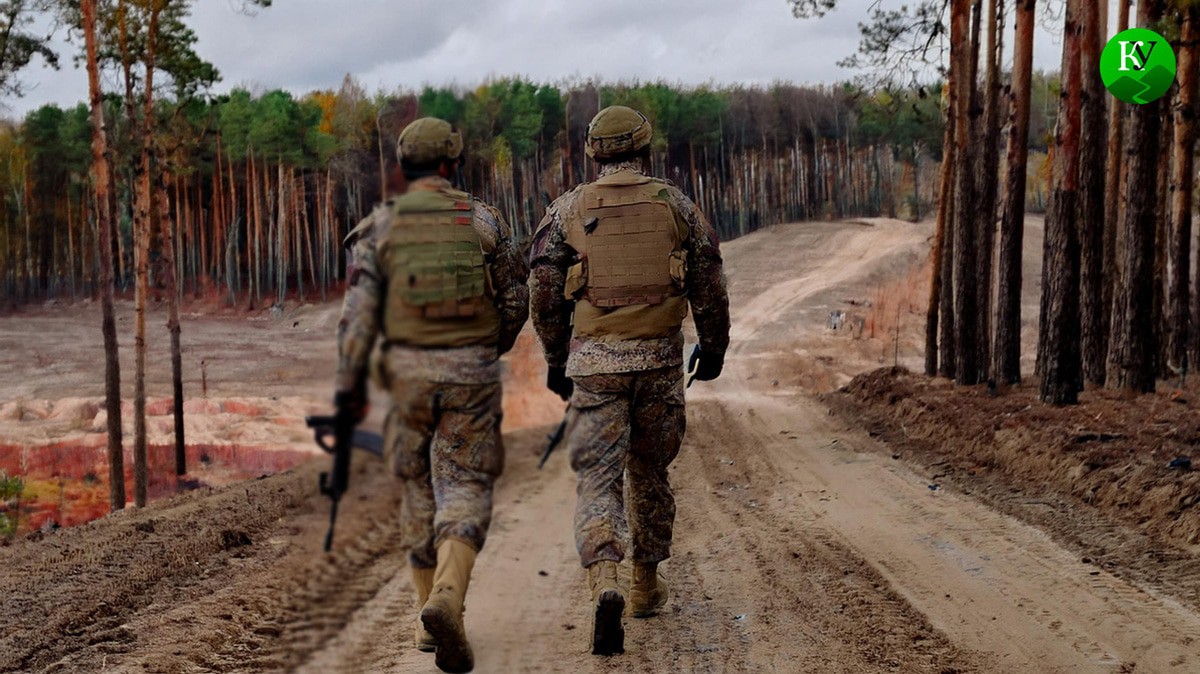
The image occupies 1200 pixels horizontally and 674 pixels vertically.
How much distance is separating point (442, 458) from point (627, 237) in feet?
9.70

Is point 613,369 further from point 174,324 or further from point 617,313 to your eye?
point 174,324

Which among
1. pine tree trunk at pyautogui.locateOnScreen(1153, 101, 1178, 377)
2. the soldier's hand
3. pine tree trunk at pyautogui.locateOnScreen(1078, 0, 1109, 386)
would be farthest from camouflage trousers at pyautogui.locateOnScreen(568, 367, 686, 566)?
pine tree trunk at pyautogui.locateOnScreen(1153, 101, 1178, 377)

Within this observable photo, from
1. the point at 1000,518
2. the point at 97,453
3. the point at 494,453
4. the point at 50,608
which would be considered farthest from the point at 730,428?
the point at 97,453

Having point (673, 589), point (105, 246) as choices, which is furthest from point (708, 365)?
point (105, 246)

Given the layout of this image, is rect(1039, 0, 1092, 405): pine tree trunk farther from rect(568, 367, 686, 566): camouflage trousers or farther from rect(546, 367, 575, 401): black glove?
rect(546, 367, 575, 401): black glove

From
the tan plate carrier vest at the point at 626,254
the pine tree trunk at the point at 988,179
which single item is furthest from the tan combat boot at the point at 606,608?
the pine tree trunk at the point at 988,179

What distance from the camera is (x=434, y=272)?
2074mm

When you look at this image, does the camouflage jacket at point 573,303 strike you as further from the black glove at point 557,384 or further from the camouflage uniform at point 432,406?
the camouflage uniform at point 432,406

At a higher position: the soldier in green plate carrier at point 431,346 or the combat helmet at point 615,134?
the combat helmet at point 615,134

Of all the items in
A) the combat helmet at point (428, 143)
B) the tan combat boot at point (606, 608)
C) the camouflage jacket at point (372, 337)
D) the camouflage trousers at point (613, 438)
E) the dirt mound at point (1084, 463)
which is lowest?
the dirt mound at point (1084, 463)

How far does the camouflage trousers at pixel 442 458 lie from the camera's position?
1.89m

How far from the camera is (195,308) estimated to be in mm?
38562

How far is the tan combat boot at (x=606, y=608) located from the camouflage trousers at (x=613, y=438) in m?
0.06

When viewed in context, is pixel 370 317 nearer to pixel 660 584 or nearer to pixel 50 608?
pixel 660 584
